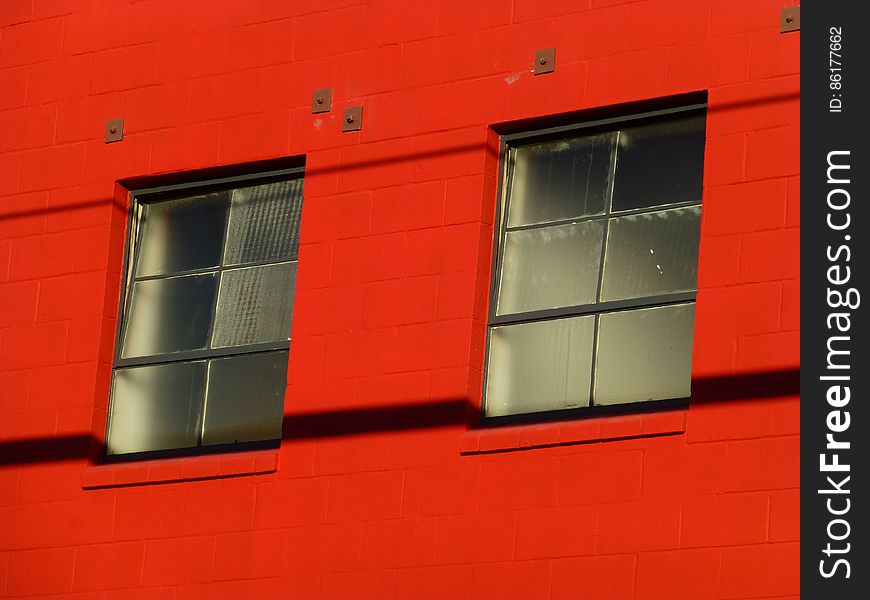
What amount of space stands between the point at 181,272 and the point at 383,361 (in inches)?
63.7

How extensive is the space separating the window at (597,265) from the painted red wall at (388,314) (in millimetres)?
197

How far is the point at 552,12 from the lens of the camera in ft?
33.5

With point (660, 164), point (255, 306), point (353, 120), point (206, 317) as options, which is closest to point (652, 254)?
point (660, 164)

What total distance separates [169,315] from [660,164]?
3023mm

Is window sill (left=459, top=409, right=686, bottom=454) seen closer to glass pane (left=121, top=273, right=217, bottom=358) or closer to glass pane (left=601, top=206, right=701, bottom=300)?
glass pane (left=601, top=206, right=701, bottom=300)

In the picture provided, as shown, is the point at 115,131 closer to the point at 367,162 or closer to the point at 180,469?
the point at 367,162

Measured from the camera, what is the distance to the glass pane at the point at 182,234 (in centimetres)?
1098

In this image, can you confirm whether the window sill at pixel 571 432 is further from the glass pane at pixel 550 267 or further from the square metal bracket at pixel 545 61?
the square metal bracket at pixel 545 61

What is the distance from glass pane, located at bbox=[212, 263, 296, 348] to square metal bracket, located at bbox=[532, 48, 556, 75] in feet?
5.87
